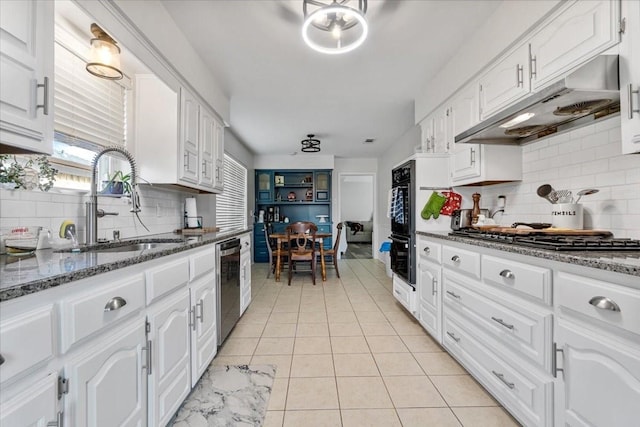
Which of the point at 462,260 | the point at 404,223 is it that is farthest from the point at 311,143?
the point at 462,260

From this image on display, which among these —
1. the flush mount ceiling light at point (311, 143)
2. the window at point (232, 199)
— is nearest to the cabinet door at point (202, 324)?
the window at point (232, 199)

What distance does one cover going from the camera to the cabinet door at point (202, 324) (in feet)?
5.49

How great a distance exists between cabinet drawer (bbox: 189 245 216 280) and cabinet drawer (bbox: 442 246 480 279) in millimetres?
1661

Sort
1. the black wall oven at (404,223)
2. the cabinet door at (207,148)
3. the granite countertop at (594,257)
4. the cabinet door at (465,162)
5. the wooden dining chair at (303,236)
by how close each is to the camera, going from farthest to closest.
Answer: the wooden dining chair at (303,236) < the black wall oven at (404,223) < the cabinet door at (207,148) < the cabinet door at (465,162) < the granite countertop at (594,257)

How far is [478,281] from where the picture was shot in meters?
1.70

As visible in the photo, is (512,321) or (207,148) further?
(207,148)

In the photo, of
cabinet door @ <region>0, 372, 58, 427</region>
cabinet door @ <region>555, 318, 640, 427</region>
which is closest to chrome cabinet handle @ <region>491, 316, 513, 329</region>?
cabinet door @ <region>555, 318, 640, 427</region>

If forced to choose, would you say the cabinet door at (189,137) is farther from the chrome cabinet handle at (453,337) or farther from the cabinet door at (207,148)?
the chrome cabinet handle at (453,337)

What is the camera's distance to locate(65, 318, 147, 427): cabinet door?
2.70ft

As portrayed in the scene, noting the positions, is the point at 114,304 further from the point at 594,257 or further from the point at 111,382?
the point at 594,257

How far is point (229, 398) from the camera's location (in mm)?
1688

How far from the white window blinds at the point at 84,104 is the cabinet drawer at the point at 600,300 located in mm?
2540

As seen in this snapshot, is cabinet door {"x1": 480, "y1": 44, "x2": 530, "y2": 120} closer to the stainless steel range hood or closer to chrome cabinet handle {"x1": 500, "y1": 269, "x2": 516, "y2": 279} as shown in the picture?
the stainless steel range hood

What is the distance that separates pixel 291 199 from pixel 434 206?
14.7ft
